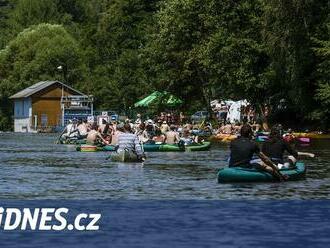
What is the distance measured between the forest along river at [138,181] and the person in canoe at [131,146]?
1.85 feet

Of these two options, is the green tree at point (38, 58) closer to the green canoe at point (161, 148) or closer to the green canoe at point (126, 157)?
the green canoe at point (161, 148)

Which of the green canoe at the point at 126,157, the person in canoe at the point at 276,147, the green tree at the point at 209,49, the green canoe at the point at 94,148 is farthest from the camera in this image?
the green tree at the point at 209,49

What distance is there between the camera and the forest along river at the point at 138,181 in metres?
24.5

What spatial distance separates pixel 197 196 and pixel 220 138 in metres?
50.3

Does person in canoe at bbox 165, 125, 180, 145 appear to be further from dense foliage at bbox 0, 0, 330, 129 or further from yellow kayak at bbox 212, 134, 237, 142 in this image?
yellow kayak at bbox 212, 134, 237, 142

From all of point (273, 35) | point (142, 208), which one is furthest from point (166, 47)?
point (142, 208)

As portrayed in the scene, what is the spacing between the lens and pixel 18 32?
151 meters

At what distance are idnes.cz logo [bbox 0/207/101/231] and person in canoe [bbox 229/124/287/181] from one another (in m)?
7.02

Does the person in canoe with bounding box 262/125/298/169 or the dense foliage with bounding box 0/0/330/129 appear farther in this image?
the dense foliage with bounding box 0/0/330/129

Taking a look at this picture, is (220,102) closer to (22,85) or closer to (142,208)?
(22,85)

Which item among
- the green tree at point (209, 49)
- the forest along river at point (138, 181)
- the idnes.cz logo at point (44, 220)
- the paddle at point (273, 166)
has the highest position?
the green tree at point (209, 49)

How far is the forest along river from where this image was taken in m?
24.5

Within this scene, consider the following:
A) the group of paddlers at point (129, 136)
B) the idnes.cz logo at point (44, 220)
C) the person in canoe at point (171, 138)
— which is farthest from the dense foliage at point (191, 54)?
the idnes.cz logo at point (44, 220)

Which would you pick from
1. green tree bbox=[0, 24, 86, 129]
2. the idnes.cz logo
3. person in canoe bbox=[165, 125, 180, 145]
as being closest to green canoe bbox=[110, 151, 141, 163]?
person in canoe bbox=[165, 125, 180, 145]
